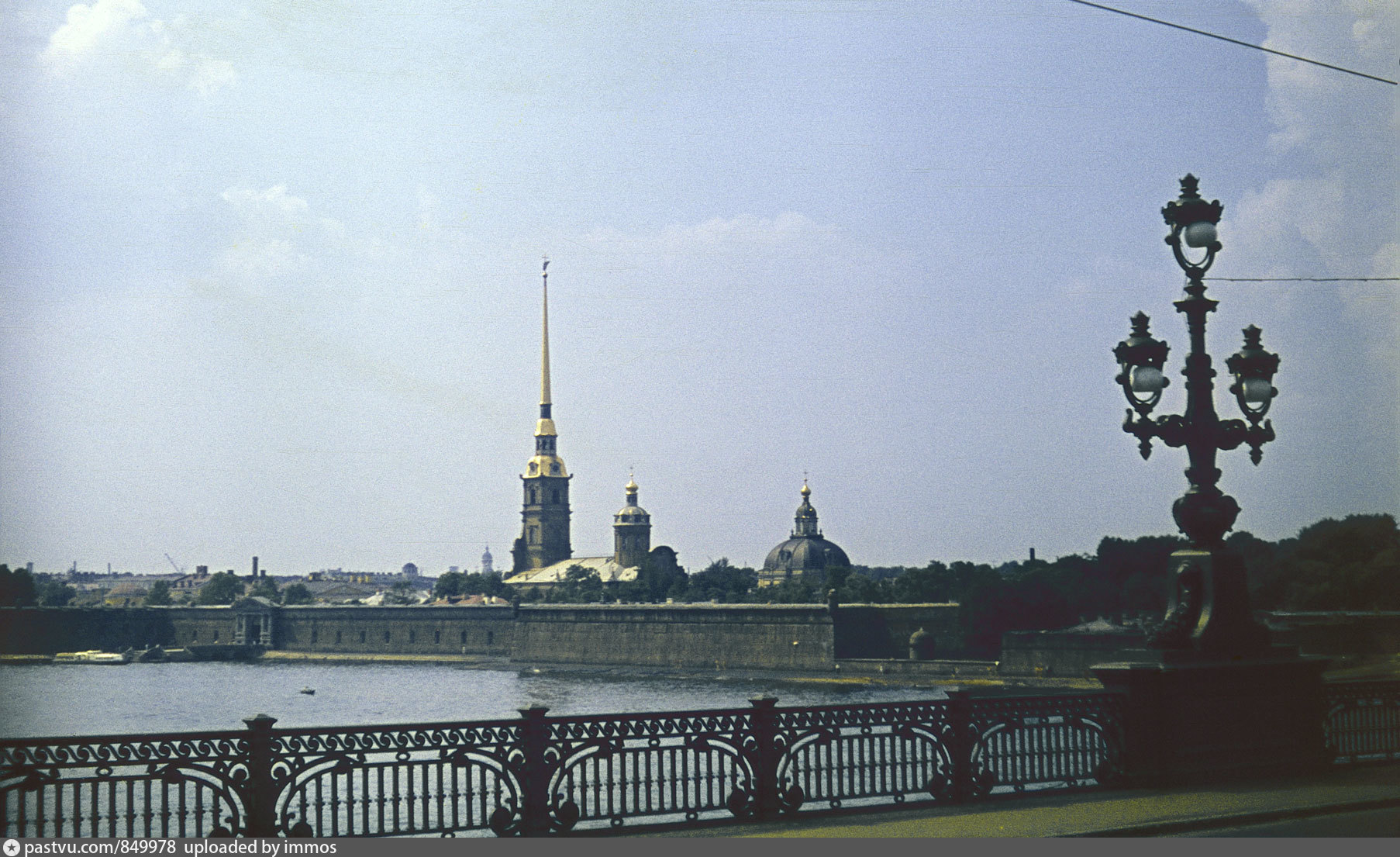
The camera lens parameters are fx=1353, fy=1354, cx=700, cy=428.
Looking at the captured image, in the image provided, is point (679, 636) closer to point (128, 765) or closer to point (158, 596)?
point (158, 596)

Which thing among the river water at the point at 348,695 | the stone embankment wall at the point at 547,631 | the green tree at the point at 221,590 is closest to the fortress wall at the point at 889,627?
the stone embankment wall at the point at 547,631

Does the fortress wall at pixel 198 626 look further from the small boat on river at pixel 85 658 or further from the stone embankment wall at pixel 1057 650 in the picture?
the stone embankment wall at pixel 1057 650

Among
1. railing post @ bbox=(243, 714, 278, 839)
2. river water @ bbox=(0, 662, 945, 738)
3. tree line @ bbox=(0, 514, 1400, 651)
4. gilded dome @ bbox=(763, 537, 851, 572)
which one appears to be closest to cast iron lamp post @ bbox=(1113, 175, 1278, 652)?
railing post @ bbox=(243, 714, 278, 839)

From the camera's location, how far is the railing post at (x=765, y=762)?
822 centimetres

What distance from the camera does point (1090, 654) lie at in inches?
2130

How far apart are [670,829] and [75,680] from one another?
69.4m

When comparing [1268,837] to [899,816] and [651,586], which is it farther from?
[651,586]

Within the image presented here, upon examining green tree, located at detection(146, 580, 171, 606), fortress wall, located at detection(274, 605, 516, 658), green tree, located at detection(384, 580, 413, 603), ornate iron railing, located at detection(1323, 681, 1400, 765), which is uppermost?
ornate iron railing, located at detection(1323, 681, 1400, 765)

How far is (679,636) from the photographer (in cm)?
7538

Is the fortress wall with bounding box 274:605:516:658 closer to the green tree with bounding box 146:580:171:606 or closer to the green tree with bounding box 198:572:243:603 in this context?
the green tree with bounding box 146:580:171:606

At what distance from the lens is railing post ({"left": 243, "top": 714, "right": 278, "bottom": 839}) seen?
7.20 m

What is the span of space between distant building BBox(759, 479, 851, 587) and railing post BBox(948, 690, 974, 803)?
12777 centimetres

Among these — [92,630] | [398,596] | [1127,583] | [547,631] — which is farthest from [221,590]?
[1127,583]

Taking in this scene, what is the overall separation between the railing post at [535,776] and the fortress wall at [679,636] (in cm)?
5975
